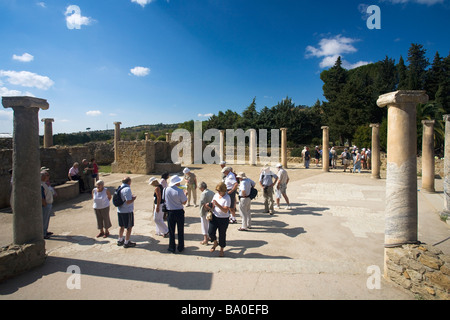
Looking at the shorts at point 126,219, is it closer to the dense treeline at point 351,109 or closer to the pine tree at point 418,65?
the dense treeline at point 351,109

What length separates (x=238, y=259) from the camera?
4797 mm

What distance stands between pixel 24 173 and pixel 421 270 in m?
6.72

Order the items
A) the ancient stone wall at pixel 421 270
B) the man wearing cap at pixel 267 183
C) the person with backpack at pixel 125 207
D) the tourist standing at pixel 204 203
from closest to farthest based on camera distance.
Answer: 1. the ancient stone wall at pixel 421 270
2. the person with backpack at pixel 125 207
3. the tourist standing at pixel 204 203
4. the man wearing cap at pixel 267 183

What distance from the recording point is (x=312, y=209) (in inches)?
334

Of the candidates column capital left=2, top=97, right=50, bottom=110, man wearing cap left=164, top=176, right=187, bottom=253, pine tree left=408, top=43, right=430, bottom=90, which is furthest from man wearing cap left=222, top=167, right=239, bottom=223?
pine tree left=408, top=43, right=430, bottom=90

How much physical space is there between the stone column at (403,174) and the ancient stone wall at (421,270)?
211 mm

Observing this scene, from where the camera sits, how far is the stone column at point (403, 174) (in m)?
4.00

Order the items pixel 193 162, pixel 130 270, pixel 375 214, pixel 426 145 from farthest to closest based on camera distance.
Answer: pixel 193 162, pixel 426 145, pixel 375 214, pixel 130 270

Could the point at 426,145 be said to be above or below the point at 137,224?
above

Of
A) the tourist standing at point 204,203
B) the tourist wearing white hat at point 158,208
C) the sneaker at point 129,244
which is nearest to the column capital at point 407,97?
the tourist standing at point 204,203

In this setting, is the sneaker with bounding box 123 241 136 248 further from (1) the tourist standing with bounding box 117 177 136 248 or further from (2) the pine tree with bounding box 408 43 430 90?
(2) the pine tree with bounding box 408 43 430 90
